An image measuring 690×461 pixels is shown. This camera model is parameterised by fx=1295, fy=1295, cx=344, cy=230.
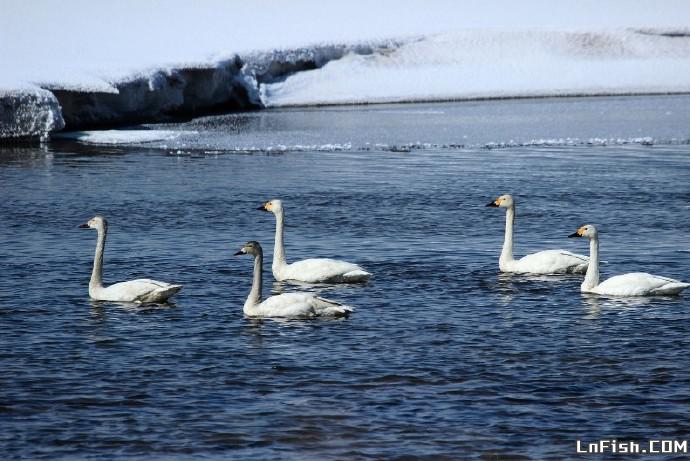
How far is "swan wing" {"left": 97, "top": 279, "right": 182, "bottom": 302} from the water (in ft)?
0.66

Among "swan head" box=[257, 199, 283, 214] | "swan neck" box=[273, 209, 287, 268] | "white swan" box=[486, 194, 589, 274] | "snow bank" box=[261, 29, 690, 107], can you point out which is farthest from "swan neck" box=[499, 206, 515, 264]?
"snow bank" box=[261, 29, 690, 107]

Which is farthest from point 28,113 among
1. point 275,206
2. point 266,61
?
point 266,61

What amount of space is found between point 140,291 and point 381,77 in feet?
194

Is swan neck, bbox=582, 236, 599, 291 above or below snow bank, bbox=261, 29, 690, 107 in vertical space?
below

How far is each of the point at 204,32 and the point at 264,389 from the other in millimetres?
84548

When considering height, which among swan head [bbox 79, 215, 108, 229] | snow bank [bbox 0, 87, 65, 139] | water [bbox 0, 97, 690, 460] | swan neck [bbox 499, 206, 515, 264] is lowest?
water [bbox 0, 97, 690, 460]

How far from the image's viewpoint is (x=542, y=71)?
257 feet

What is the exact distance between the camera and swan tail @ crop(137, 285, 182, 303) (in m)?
15.1

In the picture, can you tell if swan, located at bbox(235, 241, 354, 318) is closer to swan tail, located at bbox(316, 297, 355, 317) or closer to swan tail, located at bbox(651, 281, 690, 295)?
swan tail, located at bbox(316, 297, 355, 317)

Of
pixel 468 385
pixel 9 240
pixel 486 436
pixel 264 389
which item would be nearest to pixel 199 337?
pixel 264 389

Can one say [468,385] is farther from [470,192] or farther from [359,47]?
[359,47]

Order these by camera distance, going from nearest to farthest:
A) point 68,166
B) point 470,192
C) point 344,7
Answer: point 470,192
point 68,166
point 344,7

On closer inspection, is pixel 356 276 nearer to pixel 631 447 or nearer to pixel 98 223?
pixel 98 223

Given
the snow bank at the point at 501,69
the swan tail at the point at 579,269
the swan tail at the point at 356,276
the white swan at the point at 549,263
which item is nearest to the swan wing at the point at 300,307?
the swan tail at the point at 356,276
